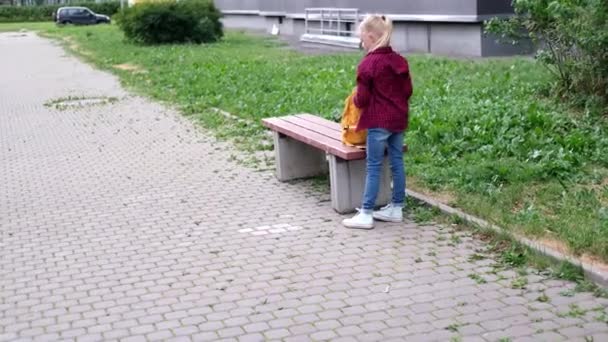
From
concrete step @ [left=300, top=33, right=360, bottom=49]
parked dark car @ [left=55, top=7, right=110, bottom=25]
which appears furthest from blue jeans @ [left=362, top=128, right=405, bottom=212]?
parked dark car @ [left=55, top=7, right=110, bottom=25]

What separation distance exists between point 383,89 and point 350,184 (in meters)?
0.99

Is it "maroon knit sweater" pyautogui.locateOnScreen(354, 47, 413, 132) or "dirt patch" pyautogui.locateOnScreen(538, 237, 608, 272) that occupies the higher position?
"maroon knit sweater" pyautogui.locateOnScreen(354, 47, 413, 132)

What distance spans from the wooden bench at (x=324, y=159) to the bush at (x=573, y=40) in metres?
3.34

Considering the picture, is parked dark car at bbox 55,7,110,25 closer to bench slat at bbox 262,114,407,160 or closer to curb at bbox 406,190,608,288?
bench slat at bbox 262,114,407,160

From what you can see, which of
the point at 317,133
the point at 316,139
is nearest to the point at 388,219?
the point at 316,139

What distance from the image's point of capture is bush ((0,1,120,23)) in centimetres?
7125

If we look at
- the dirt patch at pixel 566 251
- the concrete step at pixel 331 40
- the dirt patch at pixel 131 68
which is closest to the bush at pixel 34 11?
the concrete step at pixel 331 40

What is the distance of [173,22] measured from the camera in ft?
96.3

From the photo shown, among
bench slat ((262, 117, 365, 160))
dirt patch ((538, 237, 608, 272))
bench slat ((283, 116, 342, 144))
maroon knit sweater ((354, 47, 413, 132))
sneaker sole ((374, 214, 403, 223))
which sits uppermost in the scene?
maroon knit sweater ((354, 47, 413, 132))

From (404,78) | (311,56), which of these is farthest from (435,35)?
(404,78)

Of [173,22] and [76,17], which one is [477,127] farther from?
[76,17]

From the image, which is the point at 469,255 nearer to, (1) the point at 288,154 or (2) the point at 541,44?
Result: (1) the point at 288,154

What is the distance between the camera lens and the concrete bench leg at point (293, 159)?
28.5 feet

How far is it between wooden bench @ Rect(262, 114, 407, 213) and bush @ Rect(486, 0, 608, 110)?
334 cm
